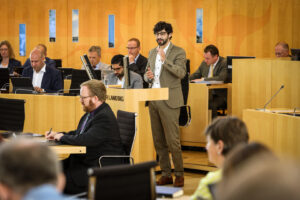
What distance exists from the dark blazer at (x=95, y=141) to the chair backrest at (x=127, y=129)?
0.29 feet

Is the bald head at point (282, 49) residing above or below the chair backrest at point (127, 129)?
above

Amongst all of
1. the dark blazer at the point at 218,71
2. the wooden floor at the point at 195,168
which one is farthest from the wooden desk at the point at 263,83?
the wooden floor at the point at 195,168

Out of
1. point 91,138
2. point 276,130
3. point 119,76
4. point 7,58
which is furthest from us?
point 7,58

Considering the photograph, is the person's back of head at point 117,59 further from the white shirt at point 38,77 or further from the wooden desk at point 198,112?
the wooden desk at point 198,112

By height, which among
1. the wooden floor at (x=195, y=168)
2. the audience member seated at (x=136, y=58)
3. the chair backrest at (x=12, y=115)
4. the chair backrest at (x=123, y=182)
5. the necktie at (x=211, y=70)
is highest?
the audience member seated at (x=136, y=58)

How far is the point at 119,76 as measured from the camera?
610 centimetres

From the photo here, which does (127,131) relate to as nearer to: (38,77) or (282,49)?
(38,77)

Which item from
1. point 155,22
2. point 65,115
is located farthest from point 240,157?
point 155,22

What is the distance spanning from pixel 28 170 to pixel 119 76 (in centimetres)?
A: 472

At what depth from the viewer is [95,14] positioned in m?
12.0

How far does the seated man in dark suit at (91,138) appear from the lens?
4.29m

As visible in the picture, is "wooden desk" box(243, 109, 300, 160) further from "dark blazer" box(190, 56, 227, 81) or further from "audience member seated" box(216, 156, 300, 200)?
"audience member seated" box(216, 156, 300, 200)

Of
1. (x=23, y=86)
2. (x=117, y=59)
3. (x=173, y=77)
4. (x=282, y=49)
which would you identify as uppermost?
(x=282, y=49)

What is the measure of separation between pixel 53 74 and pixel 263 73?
2871mm
